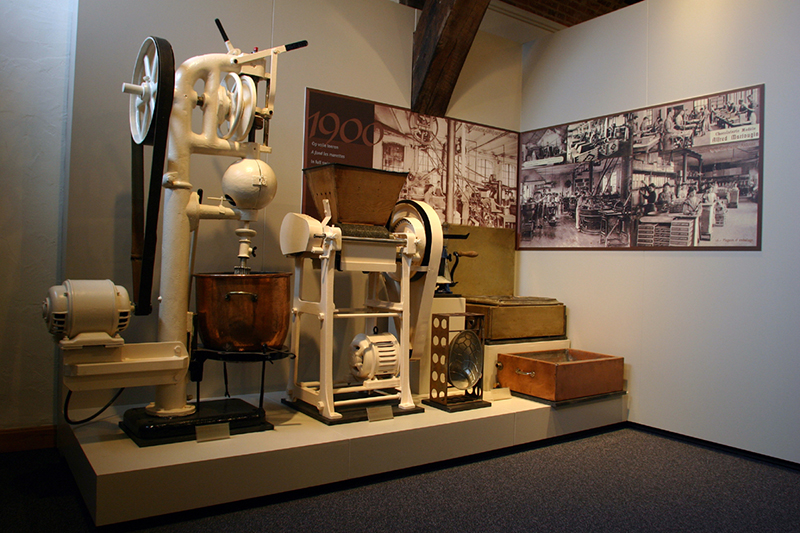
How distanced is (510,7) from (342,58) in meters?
2.04

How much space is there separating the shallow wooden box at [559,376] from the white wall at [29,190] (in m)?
2.98

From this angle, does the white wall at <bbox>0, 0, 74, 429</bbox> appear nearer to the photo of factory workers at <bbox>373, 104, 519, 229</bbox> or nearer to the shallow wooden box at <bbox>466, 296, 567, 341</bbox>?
the photo of factory workers at <bbox>373, 104, 519, 229</bbox>

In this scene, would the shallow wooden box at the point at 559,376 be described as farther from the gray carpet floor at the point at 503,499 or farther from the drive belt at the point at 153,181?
the drive belt at the point at 153,181

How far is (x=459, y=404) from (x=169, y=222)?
6.66 feet

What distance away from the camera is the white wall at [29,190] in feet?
11.6

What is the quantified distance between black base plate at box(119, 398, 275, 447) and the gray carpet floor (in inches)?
14.9

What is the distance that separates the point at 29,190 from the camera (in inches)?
142

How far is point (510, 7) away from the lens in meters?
5.62

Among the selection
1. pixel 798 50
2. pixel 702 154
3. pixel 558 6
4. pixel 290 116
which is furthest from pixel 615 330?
pixel 558 6

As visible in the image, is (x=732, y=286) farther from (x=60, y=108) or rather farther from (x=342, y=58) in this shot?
(x=60, y=108)

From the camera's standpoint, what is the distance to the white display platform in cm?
256

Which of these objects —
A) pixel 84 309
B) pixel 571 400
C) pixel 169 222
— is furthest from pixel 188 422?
pixel 571 400

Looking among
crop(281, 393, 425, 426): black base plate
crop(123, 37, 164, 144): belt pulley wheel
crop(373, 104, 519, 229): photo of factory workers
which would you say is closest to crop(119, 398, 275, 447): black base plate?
crop(281, 393, 425, 426): black base plate

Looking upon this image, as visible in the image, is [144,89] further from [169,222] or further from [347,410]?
[347,410]
